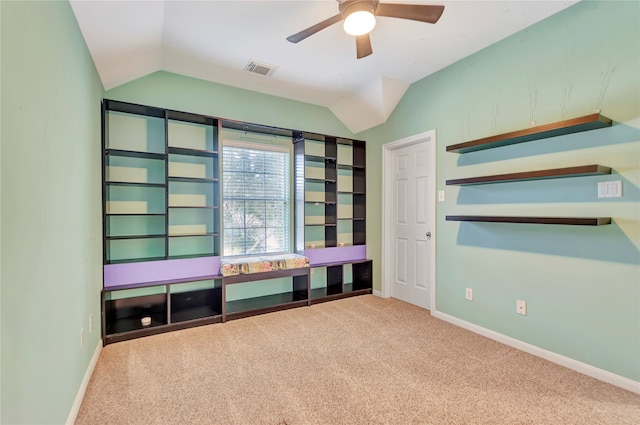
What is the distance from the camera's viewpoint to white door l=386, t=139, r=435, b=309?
3.69 m

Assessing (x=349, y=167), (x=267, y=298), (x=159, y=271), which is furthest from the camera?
(x=349, y=167)

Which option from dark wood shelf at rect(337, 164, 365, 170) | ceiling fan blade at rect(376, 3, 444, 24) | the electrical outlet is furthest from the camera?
dark wood shelf at rect(337, 164, 365, 170)

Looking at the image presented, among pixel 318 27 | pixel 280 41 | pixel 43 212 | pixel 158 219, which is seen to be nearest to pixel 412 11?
pixel 318 27

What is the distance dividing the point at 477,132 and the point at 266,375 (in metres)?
2.91

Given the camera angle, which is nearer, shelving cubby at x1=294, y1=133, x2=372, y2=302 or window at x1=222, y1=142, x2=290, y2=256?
window at x1=222, y1=142, x2=290, y2=256

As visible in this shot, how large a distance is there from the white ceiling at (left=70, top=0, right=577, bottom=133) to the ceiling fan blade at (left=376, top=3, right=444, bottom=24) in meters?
0.49

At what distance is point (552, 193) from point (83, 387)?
12.1 feet

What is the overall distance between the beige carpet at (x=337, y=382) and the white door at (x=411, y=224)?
0.87 metres

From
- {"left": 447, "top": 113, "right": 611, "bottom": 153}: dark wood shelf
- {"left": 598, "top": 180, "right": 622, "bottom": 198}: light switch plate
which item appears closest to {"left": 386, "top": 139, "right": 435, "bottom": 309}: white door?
{"left": 447, "top": 113, "right": 611, "bottom": 153}: dark wood shelf

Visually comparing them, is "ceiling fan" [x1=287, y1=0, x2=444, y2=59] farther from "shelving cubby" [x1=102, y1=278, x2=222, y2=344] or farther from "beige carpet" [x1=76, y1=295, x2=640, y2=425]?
"shelving cubby" [x1=102, y1=278, x2=222, y2=344]

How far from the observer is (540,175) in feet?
7.59

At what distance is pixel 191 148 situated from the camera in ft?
11.1

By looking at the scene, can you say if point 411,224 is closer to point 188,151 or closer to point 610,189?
point 610,189

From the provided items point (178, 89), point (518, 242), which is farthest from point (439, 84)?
point (178, 89)
